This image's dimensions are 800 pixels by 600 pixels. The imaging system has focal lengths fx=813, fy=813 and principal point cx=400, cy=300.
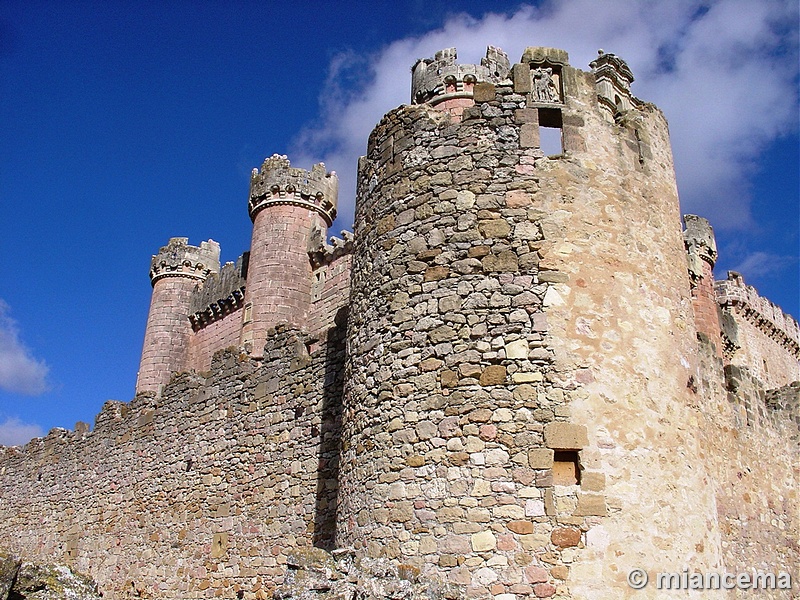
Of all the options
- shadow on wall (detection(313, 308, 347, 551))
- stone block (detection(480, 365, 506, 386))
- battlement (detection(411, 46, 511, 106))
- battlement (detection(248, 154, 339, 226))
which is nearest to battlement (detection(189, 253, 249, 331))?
battlement (detection(248, 154, 339, 226))

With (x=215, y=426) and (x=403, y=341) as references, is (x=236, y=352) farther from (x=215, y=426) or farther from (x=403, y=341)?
(x=403, y=341)

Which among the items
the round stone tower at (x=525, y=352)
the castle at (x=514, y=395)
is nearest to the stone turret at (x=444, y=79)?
the castle at (x=514, y=395)

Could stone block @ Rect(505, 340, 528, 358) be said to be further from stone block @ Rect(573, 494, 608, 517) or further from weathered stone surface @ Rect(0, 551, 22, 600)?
weathered stone surface @ Rect(0, 551, 22, 600)

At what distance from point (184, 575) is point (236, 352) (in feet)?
11.4

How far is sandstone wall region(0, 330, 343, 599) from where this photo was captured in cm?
1070

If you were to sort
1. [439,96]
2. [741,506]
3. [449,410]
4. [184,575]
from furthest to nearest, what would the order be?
[439,96]
[184,575]
[741,506]
[449,410]

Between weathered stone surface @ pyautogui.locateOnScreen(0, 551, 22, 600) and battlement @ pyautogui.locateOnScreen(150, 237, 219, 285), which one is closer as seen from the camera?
weathered stone surface @ pyautogui.locateOnScreen(0, 551, 22, 600)

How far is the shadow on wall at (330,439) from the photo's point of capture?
9.96 m

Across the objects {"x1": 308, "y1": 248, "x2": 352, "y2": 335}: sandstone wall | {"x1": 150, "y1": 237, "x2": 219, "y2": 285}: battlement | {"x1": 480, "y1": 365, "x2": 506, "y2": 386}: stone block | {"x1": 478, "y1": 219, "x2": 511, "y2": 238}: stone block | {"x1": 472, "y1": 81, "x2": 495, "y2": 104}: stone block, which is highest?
{"x1": 150, "y1": 237, "x2": 219, "y2": 285}: battlement

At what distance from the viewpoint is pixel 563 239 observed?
7.61 metres

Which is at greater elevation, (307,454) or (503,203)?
(503,203)

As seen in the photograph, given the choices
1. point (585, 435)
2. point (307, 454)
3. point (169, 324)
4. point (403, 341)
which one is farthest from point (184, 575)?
point (169, 324)

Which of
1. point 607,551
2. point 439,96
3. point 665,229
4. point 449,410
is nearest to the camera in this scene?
point 607,551

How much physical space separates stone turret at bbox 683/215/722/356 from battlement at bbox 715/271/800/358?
845 centimetres
